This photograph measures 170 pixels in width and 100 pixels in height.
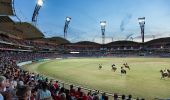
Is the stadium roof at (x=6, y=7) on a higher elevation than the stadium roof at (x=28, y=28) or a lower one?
lower

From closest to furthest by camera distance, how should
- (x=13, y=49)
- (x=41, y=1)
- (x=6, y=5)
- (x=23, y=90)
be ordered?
(x=23, y=90), (x=6, y=5), (x=13, y=49), (x=41, y=1)

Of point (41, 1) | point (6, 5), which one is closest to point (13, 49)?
point (41, 1)

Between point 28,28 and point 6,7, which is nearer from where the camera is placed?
point 6,7

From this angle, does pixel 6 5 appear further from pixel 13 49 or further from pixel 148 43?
pixel 148 43

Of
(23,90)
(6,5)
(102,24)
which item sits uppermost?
(102,24)

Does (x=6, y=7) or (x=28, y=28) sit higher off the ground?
(x=28, y=28)

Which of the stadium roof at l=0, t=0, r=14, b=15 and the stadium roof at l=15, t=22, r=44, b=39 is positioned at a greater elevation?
the stadium roof at l=15, t=22, r=44, b=39

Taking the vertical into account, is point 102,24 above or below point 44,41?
above

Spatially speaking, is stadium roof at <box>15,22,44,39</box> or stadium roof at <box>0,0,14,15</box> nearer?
stadium roof at <box>0,0,14,15</box>

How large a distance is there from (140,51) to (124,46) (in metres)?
12.5

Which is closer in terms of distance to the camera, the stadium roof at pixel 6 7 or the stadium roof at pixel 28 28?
the stadium roof at pixel 6 7

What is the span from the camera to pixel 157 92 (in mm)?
23984

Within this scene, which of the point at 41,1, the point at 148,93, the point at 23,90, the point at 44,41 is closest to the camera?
the point at 23,90

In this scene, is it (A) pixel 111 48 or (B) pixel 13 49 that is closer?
(B) pixel 13 49
